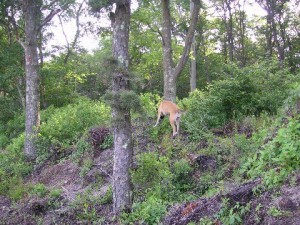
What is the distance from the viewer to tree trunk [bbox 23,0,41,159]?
13.8 m

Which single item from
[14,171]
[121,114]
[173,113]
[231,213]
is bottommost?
[14,171]

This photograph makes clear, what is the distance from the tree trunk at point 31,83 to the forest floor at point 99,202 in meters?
1.43

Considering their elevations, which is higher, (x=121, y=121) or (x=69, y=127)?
(x=121, y=121)

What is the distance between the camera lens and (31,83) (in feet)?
46.6

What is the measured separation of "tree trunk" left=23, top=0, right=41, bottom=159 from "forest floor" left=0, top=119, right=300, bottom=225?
1.43 metres

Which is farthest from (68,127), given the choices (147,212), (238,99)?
(147,212)

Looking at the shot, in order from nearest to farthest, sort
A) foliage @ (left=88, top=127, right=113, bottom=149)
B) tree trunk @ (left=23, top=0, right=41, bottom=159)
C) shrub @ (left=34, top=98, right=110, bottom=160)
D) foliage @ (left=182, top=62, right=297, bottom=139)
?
foliage @ (left=182, top=62, right=297, bottom=139), foliage @ (left=88, top=127, right=113, bottom=149), shrub @ (left=34, top=98, right=110, bottom=160), tree trunk @ (left=23, top=0, right=41, bottom=159)

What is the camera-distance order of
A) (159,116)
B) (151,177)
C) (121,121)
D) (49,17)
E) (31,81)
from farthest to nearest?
(49,17) < (31,81) < (159,116) < (151,177) < (121,121)

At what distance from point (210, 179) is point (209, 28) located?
90.4 ft

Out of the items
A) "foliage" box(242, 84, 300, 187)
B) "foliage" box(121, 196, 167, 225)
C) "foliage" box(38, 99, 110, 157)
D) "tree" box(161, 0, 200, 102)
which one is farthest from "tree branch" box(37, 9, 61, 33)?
"foliage" box(242, 84, 300, 187)

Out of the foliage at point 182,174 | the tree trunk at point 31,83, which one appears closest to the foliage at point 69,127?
the tree trunk at point 31,83

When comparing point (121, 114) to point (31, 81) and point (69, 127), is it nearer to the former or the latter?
point (69, 127)

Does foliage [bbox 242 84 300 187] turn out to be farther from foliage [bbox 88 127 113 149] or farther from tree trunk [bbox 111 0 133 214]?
foliage [bbox 88 127 113 149]

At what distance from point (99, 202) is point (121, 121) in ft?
6.76
